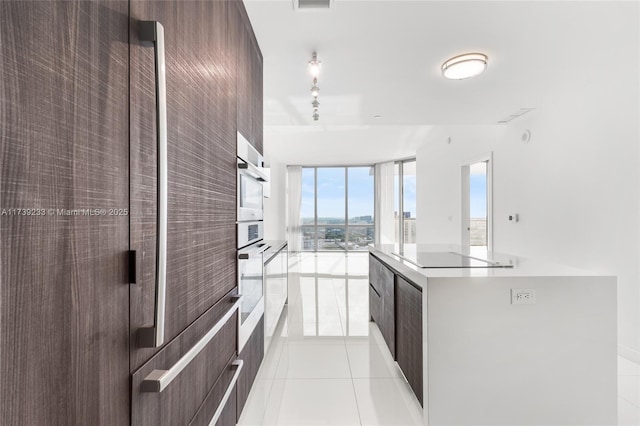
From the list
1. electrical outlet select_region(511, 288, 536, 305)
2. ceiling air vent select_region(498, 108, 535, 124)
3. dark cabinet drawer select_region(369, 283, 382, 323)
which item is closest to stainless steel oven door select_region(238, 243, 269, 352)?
dark cabinet drawer select_region(369, 283, 382, 323)

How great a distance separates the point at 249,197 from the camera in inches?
74.9

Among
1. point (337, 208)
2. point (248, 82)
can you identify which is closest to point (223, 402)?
point (248, 82)

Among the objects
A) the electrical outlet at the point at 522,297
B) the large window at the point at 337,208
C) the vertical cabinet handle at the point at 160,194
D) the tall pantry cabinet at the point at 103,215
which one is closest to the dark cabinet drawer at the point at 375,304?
the electrical outlet at the point at 522,297

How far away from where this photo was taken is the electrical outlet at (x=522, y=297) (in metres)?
1.64

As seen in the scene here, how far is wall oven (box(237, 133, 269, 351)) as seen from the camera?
1695mm

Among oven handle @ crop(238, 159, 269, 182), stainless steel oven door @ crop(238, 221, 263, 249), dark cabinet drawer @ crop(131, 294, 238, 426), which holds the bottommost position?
dark cabinet drawer @ crop(131, 294, 238, 426)

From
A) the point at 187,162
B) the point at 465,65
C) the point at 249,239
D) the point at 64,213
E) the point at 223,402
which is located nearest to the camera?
the point at 64,213

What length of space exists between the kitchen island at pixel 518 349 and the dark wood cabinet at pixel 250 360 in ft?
3.12

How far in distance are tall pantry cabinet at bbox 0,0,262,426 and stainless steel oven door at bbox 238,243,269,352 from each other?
444 mm

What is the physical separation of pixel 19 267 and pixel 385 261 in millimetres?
2300

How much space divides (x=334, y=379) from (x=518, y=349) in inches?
47.9

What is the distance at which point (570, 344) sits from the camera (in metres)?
1.64

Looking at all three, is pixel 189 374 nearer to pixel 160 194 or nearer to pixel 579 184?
pixel 160 194

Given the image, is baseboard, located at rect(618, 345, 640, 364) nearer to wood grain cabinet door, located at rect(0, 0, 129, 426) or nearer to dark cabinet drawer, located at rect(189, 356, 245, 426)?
dark cabinet drawer, located at rect(189, 356, 245, 426)
